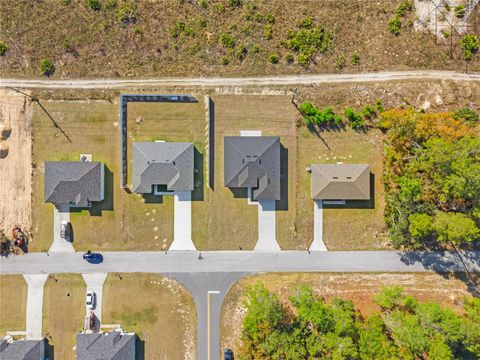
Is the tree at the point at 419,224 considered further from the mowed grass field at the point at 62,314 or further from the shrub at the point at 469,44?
the mowed grass field at the point at 62,314

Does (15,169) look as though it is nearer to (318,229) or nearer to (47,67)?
(47,67)

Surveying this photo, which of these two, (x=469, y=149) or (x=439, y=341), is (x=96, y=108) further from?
(x=439, y=341)

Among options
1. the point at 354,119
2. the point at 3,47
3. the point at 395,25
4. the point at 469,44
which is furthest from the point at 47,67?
the point at 469,44

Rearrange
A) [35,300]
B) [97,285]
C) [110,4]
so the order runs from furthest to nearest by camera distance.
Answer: [110,4] < [97,285] < [35,300]

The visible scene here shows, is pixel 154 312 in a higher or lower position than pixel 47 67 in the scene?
lower

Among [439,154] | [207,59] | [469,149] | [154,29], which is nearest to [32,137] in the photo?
[154,29]

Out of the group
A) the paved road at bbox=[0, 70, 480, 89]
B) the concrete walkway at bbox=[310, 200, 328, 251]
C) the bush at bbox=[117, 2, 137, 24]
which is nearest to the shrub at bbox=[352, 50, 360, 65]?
the paved road at bbox=[0, 70, 480, 89]
